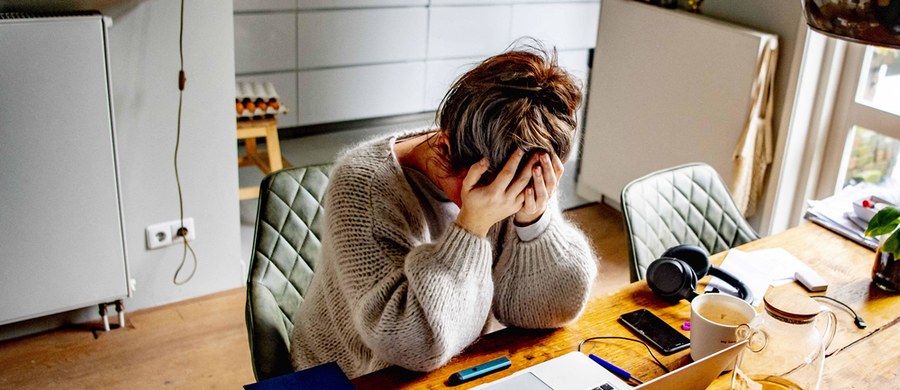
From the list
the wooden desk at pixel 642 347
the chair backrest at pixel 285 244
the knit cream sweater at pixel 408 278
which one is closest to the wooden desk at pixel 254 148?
the chair backrest at pixel 285 244

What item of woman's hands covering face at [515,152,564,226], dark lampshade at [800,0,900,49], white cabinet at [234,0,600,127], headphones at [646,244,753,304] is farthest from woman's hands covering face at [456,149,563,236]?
white cabinet at [234,0,600,127]

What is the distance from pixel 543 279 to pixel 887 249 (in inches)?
28.6

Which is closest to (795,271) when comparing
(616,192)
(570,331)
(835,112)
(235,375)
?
(570,331)

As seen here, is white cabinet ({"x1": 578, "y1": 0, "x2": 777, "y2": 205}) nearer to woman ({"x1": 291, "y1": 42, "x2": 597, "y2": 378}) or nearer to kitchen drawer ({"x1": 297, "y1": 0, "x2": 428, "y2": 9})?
kitchen drawer ({"x1": 297, "y1": 0, "x2": 428, "y2": 9})

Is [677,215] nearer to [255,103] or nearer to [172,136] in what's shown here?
[172,136]

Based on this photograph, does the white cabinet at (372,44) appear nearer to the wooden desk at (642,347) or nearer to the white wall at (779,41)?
the white wall at (779,41)

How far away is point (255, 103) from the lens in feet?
10.5

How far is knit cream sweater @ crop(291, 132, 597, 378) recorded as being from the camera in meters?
1.38

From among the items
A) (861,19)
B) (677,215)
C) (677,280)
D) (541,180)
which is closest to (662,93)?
(677,215)

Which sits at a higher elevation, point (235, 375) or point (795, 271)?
point (795, 271)

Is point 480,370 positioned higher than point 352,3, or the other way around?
point 352,3

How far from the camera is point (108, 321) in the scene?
2691mm

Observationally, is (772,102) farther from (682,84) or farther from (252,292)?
(252,292)

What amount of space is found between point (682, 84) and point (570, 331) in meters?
1.92
